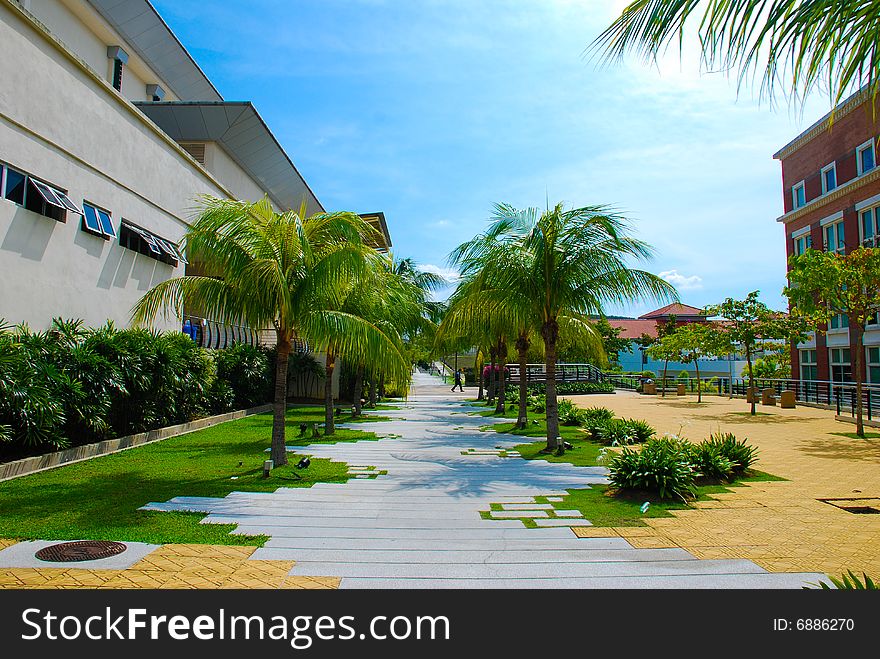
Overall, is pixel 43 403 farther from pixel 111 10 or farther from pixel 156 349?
pixel 111 10

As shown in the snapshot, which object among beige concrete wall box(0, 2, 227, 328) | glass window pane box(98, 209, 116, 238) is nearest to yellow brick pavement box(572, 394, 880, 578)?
beige concrete wall box(0, 2, 227, 328)

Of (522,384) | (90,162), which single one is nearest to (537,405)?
(522,384)

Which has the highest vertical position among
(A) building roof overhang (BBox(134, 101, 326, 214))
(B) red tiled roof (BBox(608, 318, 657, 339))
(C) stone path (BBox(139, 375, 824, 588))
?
(A) building roof overhang (BBox(134, 101, 326, 214))

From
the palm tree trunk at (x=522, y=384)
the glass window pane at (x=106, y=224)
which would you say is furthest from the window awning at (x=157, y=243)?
the palm tree trunk at (x=522, y=384)

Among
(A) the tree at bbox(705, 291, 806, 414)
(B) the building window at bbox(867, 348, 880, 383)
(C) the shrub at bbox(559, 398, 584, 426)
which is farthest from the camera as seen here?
(B) the building window at bbox(867, 348, 880, 383)

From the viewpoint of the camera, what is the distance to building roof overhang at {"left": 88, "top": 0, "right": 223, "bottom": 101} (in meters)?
19.7

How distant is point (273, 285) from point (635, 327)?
71.7 meters

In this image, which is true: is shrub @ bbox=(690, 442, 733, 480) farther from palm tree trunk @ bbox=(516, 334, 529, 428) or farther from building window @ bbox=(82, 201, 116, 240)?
building window @ bbox=(82, 201, 116, 240)

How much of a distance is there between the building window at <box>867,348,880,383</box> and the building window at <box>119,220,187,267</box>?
27407 mm

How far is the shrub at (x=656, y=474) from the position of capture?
7.84 m

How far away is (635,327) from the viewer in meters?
75.2

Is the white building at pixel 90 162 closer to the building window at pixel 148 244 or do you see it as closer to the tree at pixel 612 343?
the building window at pixel 148 244

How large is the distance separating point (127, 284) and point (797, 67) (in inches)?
573
